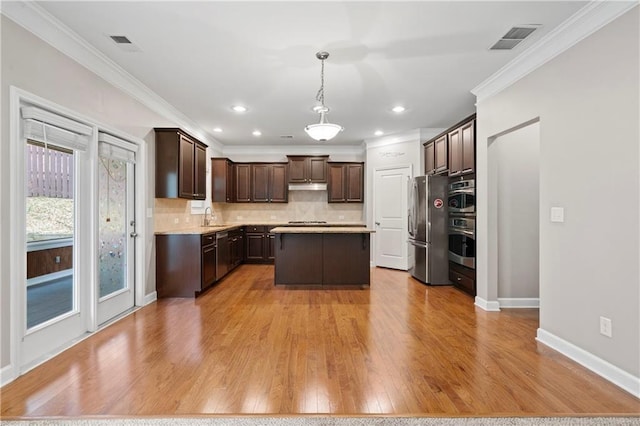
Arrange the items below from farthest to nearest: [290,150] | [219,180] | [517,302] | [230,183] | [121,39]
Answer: [290,150] < [230,183] < [219,180] < [517,302] < [121,39]

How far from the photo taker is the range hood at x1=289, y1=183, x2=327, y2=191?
7.48m

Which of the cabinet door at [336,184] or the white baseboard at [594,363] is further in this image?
the cabinet door at [336,184]

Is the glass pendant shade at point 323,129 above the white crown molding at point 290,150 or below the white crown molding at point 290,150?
below

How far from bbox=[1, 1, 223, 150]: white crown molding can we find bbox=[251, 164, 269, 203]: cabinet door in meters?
3.05

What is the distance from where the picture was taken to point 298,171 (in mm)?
7500

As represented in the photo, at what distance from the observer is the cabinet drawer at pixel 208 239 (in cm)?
457

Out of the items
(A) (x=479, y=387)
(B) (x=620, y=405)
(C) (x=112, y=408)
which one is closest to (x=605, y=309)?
(B) (x=620, y=405)

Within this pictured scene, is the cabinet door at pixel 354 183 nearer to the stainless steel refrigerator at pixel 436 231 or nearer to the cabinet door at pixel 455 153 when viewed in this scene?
the stainless steel refrigerator at pixel 436 231

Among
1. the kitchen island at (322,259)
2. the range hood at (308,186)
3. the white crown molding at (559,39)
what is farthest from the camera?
the range hood at (308,186)

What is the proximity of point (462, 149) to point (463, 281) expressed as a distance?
6.48 ft

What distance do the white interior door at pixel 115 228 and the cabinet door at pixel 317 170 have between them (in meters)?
4.09

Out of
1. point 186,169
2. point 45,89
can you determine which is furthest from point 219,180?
point 45,89

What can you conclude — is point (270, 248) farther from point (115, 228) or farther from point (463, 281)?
point (463, 281)

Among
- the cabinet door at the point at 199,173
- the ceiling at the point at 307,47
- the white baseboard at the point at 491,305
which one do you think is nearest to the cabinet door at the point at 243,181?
the cabinet door at the point at 199,173
